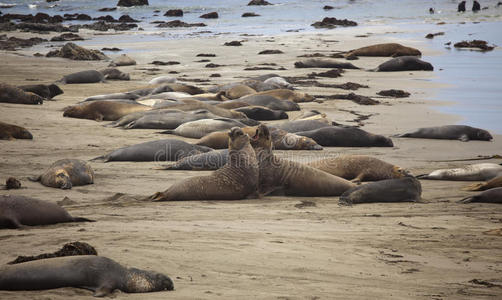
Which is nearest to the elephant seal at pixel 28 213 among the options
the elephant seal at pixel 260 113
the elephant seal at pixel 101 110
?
the elephant seal at pixel 260 113

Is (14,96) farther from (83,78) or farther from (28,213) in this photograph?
(28,213)

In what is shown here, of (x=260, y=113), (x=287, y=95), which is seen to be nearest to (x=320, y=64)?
(x=287, y=95)

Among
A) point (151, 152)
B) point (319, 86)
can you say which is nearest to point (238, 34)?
point (319, 86)

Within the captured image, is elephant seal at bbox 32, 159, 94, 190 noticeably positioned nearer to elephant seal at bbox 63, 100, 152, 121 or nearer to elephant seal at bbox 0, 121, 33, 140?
elephant seal at bbox 0, 121, 33, 140

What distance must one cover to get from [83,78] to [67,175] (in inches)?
371

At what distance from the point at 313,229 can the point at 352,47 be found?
1854cm

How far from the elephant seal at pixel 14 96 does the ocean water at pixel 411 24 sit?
6.94m

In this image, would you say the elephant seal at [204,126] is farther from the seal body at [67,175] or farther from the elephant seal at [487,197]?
the elephant seal at [487,197]

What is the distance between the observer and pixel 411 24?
31.7 m

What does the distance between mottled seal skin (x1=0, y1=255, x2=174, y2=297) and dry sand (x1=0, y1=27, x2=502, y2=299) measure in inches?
2.1

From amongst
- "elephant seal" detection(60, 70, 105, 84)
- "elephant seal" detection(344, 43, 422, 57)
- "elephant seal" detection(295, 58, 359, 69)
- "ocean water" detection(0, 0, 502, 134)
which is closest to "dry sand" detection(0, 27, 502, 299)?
"ocean water" detection(0, 0, 502, 134)

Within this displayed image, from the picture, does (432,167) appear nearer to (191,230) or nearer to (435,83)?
(191,230)

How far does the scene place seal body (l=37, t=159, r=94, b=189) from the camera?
19.6ft

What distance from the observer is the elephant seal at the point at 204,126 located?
29.6ft
